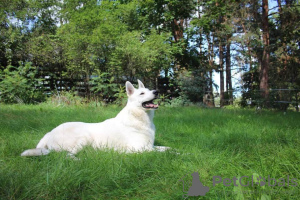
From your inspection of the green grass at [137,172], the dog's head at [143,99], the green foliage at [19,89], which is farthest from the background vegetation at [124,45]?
the green grass at [137,172]

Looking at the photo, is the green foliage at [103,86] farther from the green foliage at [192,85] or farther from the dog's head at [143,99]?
the dog's head at [143,99]

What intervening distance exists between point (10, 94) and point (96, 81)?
3695mm

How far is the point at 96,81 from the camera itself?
9.92m

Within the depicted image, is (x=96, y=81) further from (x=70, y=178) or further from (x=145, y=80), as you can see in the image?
(x=70, y=178)

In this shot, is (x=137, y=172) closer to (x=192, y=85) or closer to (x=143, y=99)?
(x=143, y=99)

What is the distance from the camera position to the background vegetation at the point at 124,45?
386 inches

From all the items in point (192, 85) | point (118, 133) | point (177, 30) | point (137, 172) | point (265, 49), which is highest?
point (177, 30)

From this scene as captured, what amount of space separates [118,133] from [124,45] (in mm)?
7577

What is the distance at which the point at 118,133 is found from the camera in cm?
302

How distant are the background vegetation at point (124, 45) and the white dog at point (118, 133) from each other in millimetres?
6427

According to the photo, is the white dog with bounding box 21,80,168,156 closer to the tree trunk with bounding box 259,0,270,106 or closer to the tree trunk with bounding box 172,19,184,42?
the tree trunk with bounding box 259,0,270,106

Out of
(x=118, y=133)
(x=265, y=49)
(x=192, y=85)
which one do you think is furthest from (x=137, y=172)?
(x=265, y=49)

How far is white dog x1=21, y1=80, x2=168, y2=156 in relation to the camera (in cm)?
271

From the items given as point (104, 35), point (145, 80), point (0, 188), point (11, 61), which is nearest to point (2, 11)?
point (11, 61)
